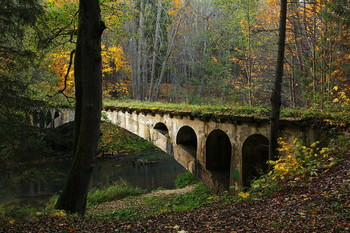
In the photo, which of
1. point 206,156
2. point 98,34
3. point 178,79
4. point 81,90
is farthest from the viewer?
point 178,79

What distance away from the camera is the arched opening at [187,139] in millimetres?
12543

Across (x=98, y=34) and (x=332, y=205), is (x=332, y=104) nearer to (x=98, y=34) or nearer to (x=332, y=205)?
(x=332, y=205)

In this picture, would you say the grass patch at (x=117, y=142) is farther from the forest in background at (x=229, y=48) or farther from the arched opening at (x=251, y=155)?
the arched opening at (x=251, y=155)

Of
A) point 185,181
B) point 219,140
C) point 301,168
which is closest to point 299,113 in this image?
point 301,168

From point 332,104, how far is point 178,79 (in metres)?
24.6

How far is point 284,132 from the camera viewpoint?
307 inches

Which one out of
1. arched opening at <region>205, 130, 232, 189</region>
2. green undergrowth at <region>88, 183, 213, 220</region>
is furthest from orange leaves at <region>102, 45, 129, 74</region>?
arched opening at <region>205, 130, 232, 189</region>

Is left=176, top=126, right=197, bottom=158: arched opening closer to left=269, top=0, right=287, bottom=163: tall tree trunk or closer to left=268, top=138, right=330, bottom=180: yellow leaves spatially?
left=269, top=0, right=287, bottom=163: tall tree trunk

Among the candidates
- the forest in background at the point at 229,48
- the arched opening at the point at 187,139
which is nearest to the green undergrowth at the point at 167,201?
the arched opening at the point at 187,139

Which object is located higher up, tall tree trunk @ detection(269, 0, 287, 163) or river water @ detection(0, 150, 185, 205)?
tall tree trunk @ detection(269, 0, 287, 163)

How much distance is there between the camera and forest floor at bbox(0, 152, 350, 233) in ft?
12.6

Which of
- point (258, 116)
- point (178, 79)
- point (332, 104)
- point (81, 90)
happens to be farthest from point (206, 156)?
point (178, 79)

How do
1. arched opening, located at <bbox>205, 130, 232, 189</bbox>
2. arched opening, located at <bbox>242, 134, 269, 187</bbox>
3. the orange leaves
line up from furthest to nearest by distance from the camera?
the orange leaves < arched opening, located at <bbox>205, 130, 232, 189</bbox> < arched opening, located at <bbox>242, 134, 269, 187</bbox>

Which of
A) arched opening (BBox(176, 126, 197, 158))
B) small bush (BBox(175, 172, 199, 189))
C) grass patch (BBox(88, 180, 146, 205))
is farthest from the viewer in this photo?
small bush (BBox(175, 172, 199, 189))
